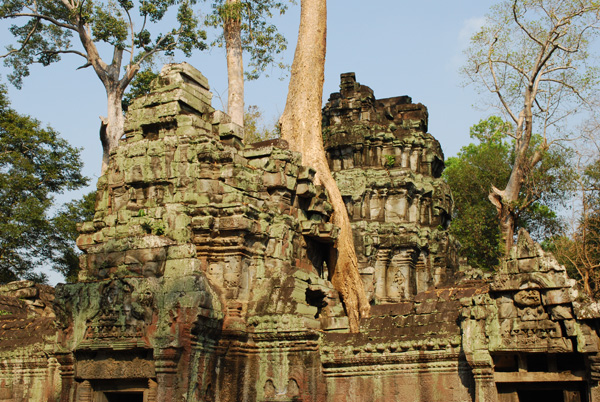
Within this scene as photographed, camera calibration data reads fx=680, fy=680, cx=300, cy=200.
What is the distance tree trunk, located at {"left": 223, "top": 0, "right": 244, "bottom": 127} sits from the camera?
20.2 metres

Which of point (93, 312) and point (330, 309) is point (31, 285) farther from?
point (330, 309)

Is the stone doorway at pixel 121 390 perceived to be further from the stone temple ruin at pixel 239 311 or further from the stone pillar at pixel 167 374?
the stone pillar at pixel 167 374

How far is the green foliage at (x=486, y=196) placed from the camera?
104 feet

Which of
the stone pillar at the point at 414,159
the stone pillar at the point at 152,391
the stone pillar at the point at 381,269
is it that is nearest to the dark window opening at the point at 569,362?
the stone pillar at the point at 152,391

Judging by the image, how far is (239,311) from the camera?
10648 mm

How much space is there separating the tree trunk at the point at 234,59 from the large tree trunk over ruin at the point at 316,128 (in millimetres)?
3186

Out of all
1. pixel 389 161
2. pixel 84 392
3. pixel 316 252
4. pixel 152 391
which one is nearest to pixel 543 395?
pixel 316 252

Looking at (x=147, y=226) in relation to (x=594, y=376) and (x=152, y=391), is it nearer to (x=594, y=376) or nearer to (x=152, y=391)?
(x=152, y=391)

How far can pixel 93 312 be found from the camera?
10.5m

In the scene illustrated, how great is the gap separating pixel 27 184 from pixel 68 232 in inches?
87.0

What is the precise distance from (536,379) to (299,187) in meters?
5.54

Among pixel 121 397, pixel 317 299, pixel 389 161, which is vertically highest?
pixel 389 161

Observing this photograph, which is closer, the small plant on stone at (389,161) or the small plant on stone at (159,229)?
the small plant on stone at (159,229)

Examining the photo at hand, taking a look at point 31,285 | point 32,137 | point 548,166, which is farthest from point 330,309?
point 548,166
